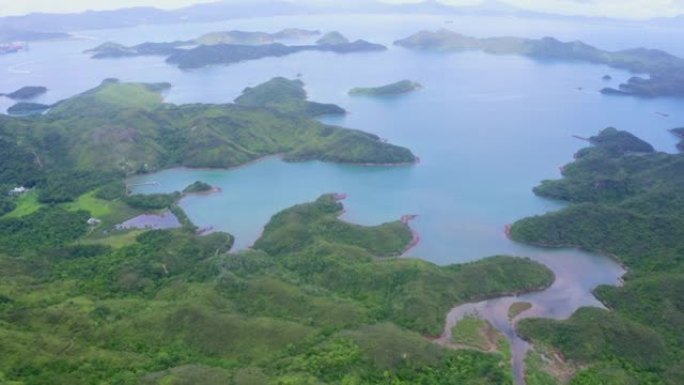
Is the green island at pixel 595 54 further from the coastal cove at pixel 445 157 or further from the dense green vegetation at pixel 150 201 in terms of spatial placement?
the dense green vegetation at pixel 150 201

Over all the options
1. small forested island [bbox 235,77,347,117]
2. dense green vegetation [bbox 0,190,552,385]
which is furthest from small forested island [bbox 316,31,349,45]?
dense green vegetation [bbox 0,190,552,385]

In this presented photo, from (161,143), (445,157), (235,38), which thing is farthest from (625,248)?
(235,38)

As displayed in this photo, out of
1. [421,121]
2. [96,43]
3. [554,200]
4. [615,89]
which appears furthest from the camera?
[96,43]

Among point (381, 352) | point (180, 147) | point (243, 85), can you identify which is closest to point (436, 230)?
point (381, 352)

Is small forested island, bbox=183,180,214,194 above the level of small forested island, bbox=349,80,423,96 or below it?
below

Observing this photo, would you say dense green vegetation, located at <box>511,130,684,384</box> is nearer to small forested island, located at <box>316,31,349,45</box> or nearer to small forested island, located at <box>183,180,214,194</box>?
small forested island, located at <box>183,180,214,194</box>

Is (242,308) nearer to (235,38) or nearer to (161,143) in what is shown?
(161,143)

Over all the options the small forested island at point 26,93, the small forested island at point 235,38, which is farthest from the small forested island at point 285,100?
the small forested island at point 235,38

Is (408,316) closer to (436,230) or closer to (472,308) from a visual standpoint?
(472,308)
